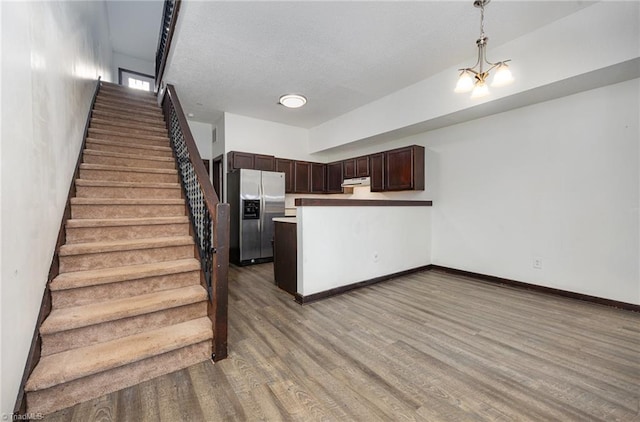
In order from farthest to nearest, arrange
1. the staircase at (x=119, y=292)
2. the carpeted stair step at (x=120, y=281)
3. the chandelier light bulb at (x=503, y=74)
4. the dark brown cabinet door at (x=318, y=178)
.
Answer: the dark brown cabinet door at (x=318, y=178)
the chandelier light bulb at (x=503, y=74)
the carpeted stair step at (x=120, y=281)
the staircase at (x=119, y=292)

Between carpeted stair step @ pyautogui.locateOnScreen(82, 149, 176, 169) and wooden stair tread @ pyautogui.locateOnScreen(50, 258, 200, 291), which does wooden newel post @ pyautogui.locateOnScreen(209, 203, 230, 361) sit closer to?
wooden stair tread @ pyautogui.locateOnScreen(50, 258, 200, 291)

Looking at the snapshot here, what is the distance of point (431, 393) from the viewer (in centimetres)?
161

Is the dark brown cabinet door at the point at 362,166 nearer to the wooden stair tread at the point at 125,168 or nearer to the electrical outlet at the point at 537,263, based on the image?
the electrical outlet at the point at 537,263

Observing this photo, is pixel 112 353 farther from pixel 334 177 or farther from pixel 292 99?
pixel 334 177

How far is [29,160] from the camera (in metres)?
1.53

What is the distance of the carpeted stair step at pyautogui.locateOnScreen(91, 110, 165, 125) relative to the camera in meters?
3.98

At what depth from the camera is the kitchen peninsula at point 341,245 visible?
307cm

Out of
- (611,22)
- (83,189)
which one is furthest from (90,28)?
(611,22)

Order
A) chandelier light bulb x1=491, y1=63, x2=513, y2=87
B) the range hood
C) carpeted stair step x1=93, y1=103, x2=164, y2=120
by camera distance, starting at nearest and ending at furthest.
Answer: chandelier light bulb x1=491, y1=63, x2=513, y2=87
carpeted stair step x1=93, y1=103, x2=164, y2=120
the range hood

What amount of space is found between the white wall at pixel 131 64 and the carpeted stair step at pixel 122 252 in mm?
7321

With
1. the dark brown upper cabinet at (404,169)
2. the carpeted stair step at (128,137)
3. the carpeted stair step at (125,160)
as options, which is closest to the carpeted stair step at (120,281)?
the carpeted stair step at (125,160)

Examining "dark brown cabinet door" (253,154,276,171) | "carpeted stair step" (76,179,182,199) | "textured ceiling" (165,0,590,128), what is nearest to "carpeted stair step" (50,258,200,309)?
"carpeted stair step" (76,179,182,199)

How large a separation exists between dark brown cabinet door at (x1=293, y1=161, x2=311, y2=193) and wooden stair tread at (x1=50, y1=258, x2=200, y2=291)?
12.7 feet

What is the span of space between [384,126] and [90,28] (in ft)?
15.3
